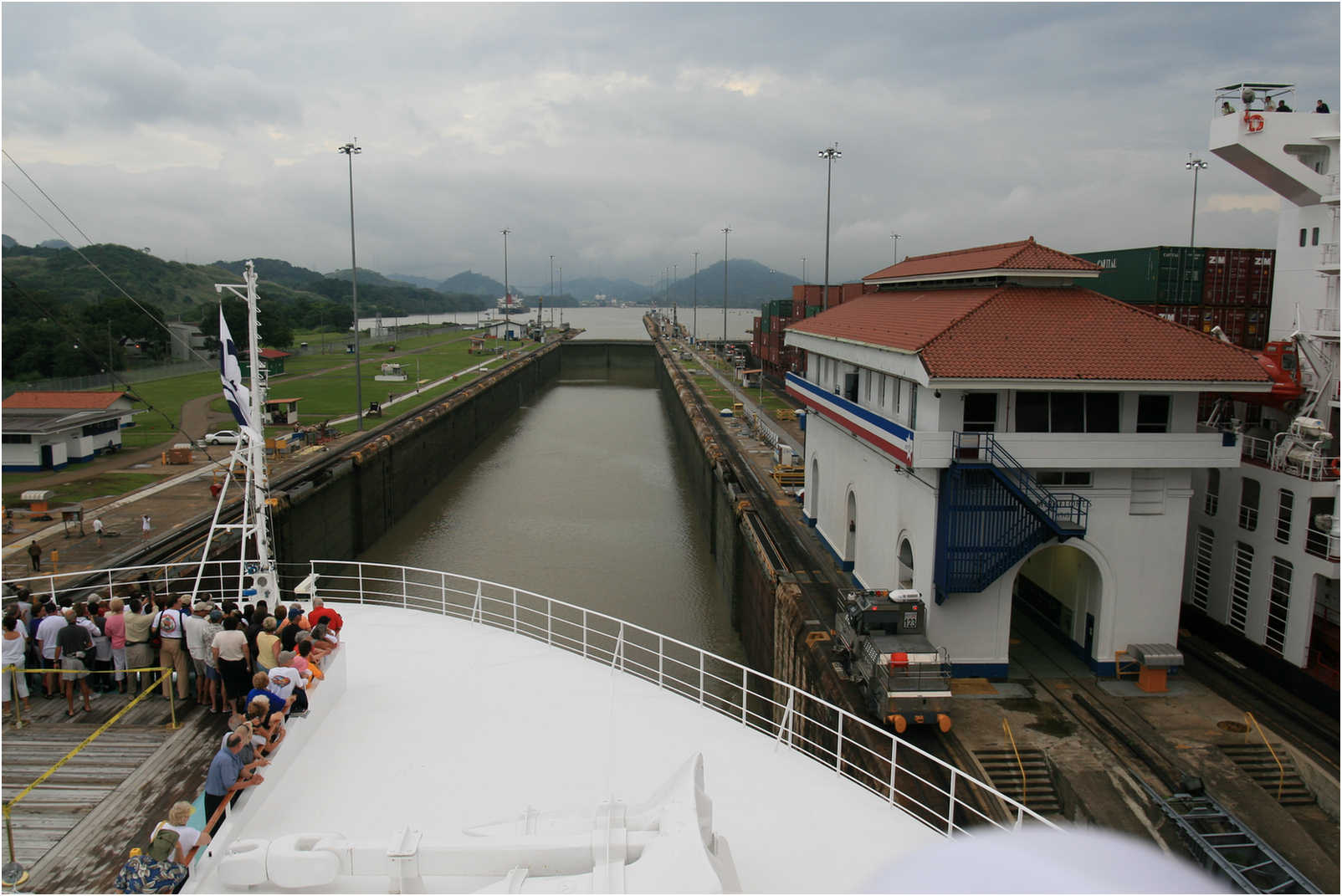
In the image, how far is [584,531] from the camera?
31547mm

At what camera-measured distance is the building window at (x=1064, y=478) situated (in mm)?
14445

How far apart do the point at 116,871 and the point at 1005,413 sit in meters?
13.2

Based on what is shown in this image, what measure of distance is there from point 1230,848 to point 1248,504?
28.0 ft

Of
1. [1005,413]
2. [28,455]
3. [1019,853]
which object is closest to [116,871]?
[1019,853]

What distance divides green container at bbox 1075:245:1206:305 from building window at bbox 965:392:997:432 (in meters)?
9.68

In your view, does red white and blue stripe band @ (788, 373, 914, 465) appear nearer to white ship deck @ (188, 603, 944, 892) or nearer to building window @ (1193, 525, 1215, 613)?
white ship deck @ (188, 603, 944, 892)

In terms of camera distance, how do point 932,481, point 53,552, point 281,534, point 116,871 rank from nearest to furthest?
point 116,871, point 932,481, point 53,552, point 281,534

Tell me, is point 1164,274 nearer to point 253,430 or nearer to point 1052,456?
point 1052,456

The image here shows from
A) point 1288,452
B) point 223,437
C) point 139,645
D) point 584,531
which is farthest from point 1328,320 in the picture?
point 584,531

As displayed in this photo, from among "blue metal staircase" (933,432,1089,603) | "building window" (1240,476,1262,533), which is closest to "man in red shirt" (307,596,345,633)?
A: "blue metal staircase" (933,432,1089,603)

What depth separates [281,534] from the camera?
953 inches

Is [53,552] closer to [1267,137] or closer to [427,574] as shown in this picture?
[427,574]

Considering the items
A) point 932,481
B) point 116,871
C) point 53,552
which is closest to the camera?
point 116,871

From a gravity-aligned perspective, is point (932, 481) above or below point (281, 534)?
above
